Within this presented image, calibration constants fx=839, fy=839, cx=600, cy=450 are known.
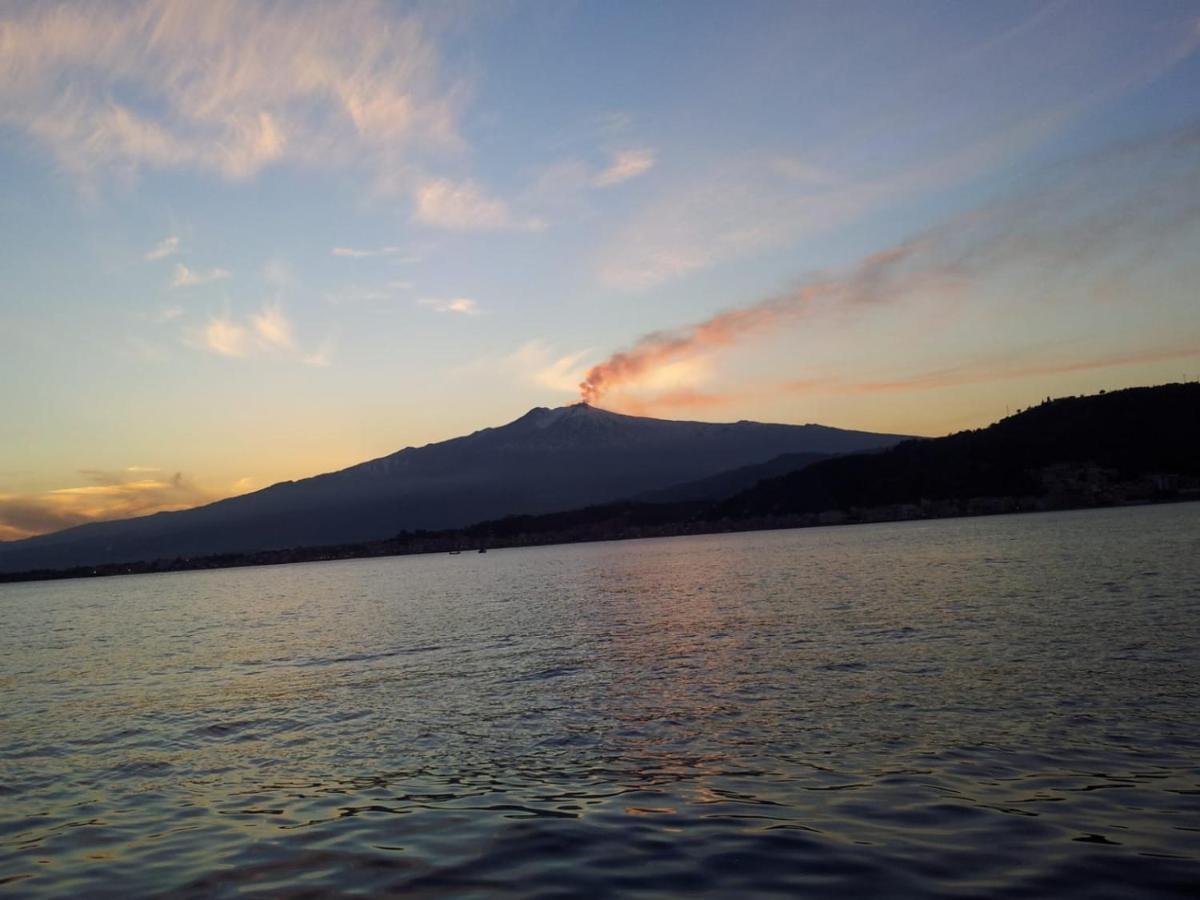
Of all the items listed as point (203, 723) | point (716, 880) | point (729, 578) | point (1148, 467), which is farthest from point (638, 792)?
point (1148, 467)

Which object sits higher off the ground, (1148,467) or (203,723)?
(1148,467)

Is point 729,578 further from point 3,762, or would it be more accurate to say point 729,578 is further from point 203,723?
point 3,762

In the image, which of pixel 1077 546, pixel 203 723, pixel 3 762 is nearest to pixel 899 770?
pixel 203 723

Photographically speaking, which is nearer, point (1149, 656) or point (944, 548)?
point (1149, 656)

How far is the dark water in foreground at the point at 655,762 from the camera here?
440 inches

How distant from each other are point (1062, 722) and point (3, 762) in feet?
80.6

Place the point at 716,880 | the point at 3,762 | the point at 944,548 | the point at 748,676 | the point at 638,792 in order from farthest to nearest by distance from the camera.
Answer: the point at 944,548 → the point at 748,676 → the point at 3,762 → the point at 638,792 → the point at 716,880

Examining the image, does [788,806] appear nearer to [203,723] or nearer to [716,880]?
[716,880]

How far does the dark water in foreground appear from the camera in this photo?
36.6 feet

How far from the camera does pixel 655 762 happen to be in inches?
653

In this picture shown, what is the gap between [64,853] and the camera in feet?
44.5

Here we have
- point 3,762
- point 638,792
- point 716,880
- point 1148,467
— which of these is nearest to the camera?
point 716,880

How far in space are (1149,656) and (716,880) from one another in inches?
720

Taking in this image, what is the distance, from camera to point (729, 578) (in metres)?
72.4
